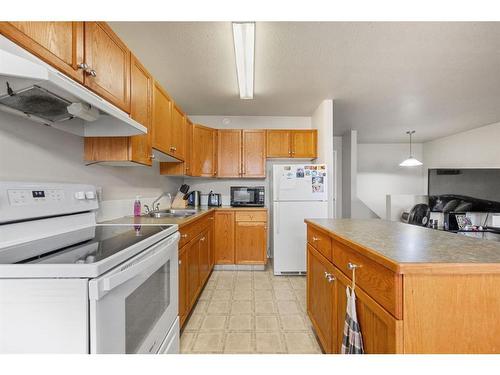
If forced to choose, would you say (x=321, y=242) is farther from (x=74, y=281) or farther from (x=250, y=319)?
(x=74, y=281)

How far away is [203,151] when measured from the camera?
347 centimetres

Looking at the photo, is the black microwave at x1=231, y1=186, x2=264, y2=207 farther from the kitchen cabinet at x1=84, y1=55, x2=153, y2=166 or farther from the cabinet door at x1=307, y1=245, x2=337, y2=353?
the kitchen cabinet at x1=84, y1=55, x2=153, y2=166

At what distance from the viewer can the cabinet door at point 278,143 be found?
366 cm

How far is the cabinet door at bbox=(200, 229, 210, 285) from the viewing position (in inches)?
96.6

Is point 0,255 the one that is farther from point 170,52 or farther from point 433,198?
point 433,198

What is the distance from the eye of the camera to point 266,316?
80.5 inches

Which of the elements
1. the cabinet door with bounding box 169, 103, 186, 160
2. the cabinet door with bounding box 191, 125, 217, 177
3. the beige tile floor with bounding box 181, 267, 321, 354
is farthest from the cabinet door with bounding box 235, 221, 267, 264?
the cabinet door with bounding box 169, 103, 186, 160

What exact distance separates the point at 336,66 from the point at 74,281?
8.50ft

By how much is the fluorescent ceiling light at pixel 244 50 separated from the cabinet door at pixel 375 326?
5.47 feet

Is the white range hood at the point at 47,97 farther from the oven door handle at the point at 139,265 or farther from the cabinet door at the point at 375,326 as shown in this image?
the cabinet door at the point at 375,326

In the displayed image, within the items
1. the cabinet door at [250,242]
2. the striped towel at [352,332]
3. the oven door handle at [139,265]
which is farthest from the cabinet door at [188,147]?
the striped towel at [352,332]

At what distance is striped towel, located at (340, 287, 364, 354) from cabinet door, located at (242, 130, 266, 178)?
270 centimetres
